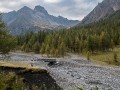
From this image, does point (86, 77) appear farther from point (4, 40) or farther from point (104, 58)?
point (104, 58)

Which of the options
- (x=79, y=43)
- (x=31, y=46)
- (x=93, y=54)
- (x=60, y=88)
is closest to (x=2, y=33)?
(x=60, y=88)

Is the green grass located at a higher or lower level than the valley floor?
higher

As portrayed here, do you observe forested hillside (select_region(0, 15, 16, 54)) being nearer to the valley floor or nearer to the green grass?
the valley floor

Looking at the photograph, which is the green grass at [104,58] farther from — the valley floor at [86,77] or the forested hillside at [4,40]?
the forested hillside at [4,40]

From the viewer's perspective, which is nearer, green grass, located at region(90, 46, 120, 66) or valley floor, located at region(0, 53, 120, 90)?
valley floor, located at region(0, 53, 120, 90)

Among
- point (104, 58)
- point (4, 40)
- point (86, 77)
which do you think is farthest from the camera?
point (104, 58)

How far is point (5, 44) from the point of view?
104 feet

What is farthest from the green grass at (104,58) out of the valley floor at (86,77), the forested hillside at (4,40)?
the forested hillside at (4,40)

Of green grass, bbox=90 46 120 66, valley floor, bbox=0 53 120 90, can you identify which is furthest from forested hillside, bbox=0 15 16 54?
green grass, bbox=90 46 120 66

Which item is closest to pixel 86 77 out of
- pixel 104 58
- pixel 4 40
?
pixel 4 40

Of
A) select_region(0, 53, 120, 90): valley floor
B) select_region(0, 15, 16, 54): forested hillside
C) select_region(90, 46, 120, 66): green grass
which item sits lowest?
select_region(0, 53, 120, 90): valley floor

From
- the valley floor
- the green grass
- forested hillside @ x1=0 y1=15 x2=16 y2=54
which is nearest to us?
forested hillside @ x1=0 y1=15 x2=16 y2=54

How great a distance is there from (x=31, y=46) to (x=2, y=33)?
160683mm

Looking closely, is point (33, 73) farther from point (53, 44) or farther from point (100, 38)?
point (53, 44)
